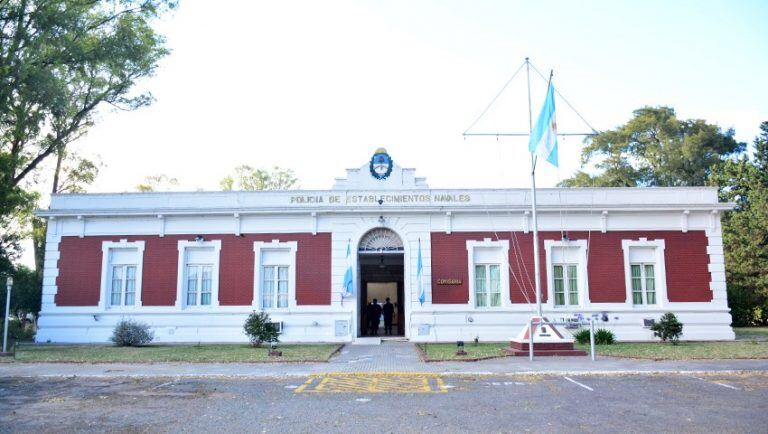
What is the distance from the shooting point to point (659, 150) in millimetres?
40969

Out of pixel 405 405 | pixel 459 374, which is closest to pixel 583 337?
pixel 459 374

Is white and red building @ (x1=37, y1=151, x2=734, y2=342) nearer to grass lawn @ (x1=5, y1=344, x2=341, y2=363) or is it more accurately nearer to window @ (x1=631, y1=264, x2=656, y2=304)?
window @ (x1=631, y1=264, x2=656, y2=304)

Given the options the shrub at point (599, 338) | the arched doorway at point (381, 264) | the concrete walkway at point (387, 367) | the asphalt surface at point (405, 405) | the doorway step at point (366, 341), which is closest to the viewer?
the asphalt surface at point (405, 405)

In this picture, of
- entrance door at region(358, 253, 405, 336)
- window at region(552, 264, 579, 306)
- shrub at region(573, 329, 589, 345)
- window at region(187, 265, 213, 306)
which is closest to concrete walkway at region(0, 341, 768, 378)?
shrub at region(573, 329, 589, 345)

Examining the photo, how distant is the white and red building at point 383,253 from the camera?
22141 mm

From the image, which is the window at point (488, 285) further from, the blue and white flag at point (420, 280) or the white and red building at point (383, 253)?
the blue and white flag at point (420, 280)

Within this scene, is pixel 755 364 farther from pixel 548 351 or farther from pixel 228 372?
pixel 228 372

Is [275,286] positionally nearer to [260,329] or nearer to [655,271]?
[260,329]

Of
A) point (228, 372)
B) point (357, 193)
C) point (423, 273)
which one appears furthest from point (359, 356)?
point (357, 193)

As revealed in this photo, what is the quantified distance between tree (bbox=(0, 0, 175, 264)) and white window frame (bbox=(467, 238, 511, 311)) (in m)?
14.6

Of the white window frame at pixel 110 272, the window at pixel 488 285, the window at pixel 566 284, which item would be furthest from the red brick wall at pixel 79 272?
the window at pixel 566 284

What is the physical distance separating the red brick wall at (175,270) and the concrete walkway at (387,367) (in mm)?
7461

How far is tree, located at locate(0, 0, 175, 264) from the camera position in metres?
17.9

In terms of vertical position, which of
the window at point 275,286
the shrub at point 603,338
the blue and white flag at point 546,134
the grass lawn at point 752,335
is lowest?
the grass lawn at point 752,335
